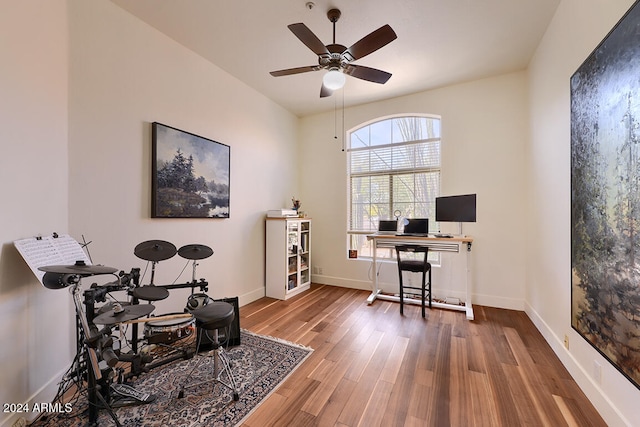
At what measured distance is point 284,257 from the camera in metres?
3.86

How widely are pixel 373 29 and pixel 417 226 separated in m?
2.54

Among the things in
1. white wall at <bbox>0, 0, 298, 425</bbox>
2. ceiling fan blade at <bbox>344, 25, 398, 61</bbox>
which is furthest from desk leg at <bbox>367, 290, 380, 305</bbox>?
ceiling fan blade at <bbox>344, 25, 398, 61</bbox>

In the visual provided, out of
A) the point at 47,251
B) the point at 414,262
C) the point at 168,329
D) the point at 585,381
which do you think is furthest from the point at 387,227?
the point at 47,251

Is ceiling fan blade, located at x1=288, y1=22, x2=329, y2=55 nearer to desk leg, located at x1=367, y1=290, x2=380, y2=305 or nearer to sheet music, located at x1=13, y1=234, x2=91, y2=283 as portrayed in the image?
sheet music, located at x1=13, y1=234, x2=91, y2=283

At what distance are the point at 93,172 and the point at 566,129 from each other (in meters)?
4.03

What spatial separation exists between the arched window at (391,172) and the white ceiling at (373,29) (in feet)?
2.67

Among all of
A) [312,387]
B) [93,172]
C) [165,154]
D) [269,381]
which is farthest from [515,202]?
[93,172]

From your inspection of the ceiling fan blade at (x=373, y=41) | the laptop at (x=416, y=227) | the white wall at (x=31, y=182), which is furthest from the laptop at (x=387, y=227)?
the white wall at (x=31, y=182)

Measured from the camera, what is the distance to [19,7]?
151cm

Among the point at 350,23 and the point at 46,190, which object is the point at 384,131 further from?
the point at 46,190

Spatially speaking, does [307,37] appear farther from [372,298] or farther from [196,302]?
[372,298]

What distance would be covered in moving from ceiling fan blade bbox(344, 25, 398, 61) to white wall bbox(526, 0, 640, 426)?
→ 130 cm

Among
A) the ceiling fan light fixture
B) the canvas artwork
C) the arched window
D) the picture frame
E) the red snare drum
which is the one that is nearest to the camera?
the canvas artwork

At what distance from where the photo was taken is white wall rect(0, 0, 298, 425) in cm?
149
